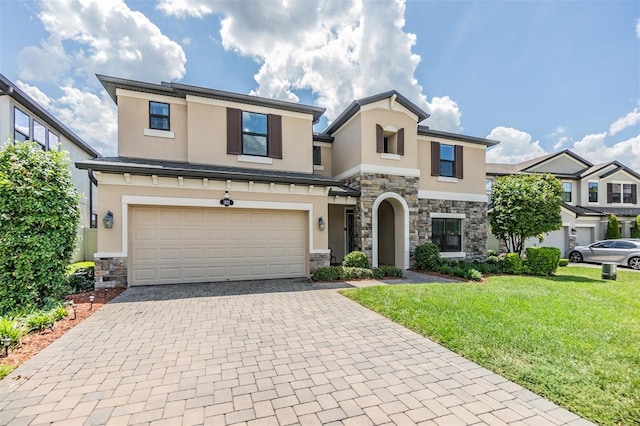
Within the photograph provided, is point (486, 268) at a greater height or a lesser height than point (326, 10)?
lesser

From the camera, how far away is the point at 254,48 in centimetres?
1147

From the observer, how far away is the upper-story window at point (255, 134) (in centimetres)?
1083

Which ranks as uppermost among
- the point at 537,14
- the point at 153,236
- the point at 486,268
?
the point at 537,14

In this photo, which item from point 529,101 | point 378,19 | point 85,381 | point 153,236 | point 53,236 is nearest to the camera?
point 85,381

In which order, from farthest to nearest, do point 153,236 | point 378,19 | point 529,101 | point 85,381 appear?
point 529,101, point 378,19, point 153,236, point 85,381

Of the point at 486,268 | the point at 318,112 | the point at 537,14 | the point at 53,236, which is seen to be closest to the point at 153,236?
the point at 53,236

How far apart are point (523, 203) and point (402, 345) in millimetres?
10975

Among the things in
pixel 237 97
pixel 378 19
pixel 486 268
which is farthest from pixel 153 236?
pixel 486 268

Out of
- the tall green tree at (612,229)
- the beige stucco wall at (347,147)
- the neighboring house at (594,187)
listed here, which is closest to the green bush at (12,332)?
the beige stucco wall at (347,147)

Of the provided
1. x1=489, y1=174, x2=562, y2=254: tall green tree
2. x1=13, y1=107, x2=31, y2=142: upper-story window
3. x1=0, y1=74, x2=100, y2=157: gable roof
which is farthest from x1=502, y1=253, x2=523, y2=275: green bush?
x1=13, y1=107, x2=31, y2=142: upper-story window

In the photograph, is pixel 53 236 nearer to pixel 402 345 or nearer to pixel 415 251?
pixel 402 345

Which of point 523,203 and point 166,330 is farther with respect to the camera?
point 523,203

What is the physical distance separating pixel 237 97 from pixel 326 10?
4542 millimetres

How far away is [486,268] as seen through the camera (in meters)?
12.1
